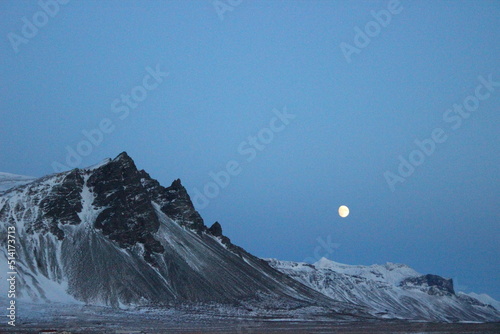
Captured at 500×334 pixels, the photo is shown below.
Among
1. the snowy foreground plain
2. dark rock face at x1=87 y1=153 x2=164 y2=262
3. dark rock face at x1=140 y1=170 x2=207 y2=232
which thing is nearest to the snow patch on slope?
dark rock face at x1=87 y1=153 x2=164 y2=262

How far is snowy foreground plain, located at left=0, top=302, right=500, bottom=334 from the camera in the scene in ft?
297

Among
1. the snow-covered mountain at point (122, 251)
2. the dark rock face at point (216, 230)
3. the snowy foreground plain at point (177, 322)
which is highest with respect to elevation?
the dark rock face at point (216, 230)

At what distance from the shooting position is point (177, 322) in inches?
4274

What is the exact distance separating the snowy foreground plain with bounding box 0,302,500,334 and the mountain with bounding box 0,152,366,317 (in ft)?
28.5

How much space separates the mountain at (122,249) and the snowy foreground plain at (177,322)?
869 cm

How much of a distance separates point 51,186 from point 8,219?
1654 centimetres

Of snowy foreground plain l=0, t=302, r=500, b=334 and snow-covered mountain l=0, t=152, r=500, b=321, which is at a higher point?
snow-covered mountain l=0, t=152, r=500, b=321

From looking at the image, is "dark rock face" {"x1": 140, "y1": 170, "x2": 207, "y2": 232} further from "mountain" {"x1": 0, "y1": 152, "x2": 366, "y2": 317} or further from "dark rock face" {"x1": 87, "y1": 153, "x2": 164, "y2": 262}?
"dark rock face" {"x1": 87, "y1": 153, "x2": 164, "y2": 262}

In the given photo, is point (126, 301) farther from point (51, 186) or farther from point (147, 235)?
point (51, 186)

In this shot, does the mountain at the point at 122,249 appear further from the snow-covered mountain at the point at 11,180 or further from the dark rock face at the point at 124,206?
the snow-covered mountain at the point at 11,180

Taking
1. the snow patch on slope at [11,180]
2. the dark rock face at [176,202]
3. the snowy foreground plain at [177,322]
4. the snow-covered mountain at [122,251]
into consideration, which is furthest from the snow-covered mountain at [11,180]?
the snowy foreground plain at [177,322]

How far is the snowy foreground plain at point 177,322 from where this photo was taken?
90.6 meters

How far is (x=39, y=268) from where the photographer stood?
133 meters

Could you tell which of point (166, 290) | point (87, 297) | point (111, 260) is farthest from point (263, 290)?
point (87, 297)
